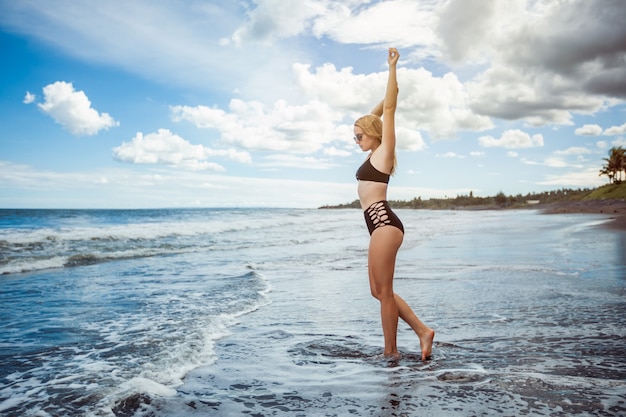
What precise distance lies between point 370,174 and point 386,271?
0.90m

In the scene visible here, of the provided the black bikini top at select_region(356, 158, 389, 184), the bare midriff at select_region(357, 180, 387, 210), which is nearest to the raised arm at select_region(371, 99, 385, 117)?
the black bikini top at select_region(356, 158, 389, 184)

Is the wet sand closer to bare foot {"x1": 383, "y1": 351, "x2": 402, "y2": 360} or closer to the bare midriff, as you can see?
bare foot {"x1": 383, "y1": 351, "x2": 402, "y2": 360}

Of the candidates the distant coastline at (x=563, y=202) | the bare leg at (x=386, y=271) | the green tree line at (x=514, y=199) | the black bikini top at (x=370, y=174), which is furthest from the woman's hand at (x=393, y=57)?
the green tree line at (x=514, y=199)

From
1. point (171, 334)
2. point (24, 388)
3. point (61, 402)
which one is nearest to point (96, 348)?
point (171, 334)

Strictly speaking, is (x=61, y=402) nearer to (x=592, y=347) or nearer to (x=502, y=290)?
(x=592, y=347)

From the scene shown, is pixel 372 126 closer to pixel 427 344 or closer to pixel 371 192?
pixel 371 192

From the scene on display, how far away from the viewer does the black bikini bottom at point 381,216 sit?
4094mm

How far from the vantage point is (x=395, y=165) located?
4.15m

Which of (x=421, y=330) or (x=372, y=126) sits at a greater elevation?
(x=372, y=126)

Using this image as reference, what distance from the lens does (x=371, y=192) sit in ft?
13.7

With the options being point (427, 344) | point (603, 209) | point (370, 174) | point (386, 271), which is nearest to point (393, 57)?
point (370, 174)

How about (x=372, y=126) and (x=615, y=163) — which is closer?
(x=372, y=126)

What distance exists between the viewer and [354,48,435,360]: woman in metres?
4.06

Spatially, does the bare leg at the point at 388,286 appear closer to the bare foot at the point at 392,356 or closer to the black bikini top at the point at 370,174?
the bare foot at the point at 392,356
